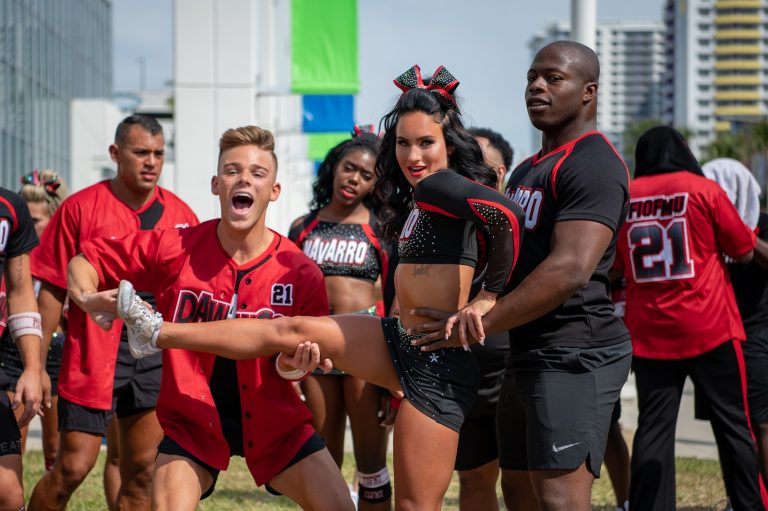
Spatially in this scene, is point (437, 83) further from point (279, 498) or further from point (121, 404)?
point (279, 498)

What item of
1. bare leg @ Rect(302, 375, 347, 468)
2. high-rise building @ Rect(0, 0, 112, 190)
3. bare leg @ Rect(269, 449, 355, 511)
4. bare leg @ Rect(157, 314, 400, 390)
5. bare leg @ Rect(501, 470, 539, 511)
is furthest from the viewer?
high-rise building @ Rect(0, 0, 112, 190)

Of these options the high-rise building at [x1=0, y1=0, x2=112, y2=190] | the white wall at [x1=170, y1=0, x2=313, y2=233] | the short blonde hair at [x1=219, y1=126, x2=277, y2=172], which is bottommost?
the short blonde hair at [x1=219, y1=126, x2=277, y2=172]

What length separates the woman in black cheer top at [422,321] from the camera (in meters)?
4.38

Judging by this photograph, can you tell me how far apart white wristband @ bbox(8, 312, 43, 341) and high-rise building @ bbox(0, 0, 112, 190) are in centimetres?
3172

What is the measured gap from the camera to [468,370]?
462 centimetres

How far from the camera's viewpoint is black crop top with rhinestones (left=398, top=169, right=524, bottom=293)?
14.2 feet

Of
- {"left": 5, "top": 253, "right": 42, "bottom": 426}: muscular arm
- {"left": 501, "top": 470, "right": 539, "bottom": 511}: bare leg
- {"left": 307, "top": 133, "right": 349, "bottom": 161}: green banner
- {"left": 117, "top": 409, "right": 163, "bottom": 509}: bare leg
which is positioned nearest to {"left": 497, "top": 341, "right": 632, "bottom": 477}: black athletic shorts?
{"left": 501, "top": 470, "right": 539, "bottom": 511}: bare leg

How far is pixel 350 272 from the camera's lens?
714 centimetres

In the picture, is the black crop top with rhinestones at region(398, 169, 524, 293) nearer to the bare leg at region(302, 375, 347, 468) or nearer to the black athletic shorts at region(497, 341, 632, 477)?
the black athletic shorts at region(497, 341, 632, 477)

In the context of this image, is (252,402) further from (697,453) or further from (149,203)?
(697,453)

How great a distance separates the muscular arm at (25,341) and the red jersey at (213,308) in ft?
2.14

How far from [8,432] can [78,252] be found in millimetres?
1624

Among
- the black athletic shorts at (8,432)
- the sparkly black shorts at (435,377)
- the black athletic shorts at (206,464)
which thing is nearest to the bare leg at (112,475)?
the black athletic shorts at (8,432)

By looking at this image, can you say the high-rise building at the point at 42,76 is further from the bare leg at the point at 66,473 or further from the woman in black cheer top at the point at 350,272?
the bare leg at the point at 66,473
